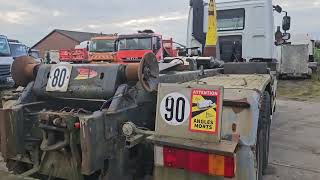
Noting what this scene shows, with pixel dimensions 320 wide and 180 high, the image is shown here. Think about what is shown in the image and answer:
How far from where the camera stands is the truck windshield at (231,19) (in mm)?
7707

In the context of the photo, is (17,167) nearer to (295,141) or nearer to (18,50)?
(295,141)

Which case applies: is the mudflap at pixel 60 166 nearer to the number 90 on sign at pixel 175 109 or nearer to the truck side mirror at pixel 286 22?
the number 90 on sign at pixel 175 109

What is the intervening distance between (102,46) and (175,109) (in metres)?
16.7

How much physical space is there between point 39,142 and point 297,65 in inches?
766

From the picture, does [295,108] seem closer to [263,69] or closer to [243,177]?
[263,69]

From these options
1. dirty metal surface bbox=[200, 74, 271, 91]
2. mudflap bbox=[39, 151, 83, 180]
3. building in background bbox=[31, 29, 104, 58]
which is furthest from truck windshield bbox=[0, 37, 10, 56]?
building in background bbox=[31, 29, 104, 58]

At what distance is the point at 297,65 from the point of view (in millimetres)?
20703

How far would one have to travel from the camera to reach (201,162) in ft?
8.14

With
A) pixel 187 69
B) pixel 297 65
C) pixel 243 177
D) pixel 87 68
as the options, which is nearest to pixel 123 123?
pixel 87 68

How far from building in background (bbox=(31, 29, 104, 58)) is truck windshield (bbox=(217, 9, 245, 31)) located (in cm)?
4129

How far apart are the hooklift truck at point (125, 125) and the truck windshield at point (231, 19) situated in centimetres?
430

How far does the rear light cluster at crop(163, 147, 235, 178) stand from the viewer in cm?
244

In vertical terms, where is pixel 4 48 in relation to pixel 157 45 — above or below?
below

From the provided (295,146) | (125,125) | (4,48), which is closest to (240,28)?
(295,146)
